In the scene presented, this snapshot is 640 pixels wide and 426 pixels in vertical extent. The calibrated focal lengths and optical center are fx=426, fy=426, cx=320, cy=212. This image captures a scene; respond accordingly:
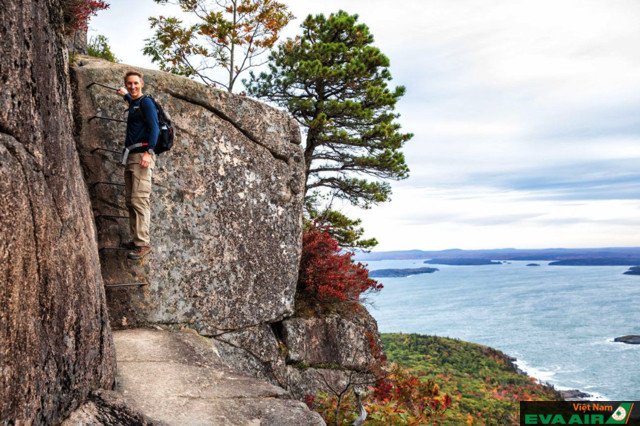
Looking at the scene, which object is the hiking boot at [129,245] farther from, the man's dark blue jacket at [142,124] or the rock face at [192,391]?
the man's dark blue jacket at [142,124]

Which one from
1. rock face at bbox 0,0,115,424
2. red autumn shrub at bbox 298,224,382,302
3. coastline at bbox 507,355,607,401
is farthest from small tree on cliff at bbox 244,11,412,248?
coastline at bbox 507,355,607,401

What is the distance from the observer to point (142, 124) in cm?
618

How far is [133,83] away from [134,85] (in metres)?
0.03

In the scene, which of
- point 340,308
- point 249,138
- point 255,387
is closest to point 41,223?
point 255,387

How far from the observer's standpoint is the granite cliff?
2.98 m

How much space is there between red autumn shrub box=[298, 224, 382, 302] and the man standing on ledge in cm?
494

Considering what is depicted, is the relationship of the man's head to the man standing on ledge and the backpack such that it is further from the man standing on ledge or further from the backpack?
the backpack

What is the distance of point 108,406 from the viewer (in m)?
3.75

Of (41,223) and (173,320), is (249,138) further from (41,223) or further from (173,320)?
(41,223)

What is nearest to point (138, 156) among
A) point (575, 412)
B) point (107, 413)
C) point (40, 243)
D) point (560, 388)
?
point (40, 243)

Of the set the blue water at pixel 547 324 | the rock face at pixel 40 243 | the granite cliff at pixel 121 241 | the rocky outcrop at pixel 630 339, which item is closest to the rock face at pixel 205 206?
the granite cliff at pixel 121 241

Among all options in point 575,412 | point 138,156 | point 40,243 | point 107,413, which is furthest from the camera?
point 575,412

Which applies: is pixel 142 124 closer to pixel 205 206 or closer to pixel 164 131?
pixel 164 131

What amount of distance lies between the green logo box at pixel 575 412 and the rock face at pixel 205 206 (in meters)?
4.91
